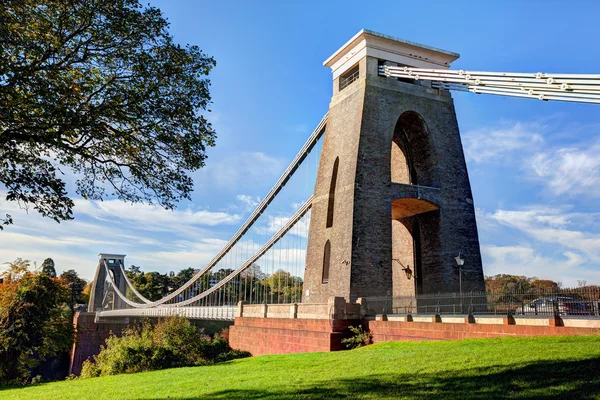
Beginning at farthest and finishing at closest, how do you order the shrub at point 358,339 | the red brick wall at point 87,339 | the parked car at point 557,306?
the red brick wall at point 87,339, the shrub at point 358,339, the parked car at point 557,306

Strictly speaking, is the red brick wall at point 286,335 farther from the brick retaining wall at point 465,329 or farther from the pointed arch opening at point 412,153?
the pointed arch opening at point 412,153

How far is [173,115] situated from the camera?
29.0 ft

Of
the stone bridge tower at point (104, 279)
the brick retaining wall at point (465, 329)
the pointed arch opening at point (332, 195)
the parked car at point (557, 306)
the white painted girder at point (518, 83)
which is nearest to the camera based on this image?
the brick retaining wall at point (465, 329)

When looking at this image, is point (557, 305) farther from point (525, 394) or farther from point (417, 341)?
point (525, 394)

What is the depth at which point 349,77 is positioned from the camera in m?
26.8

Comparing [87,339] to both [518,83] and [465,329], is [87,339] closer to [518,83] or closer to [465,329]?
[465,329]

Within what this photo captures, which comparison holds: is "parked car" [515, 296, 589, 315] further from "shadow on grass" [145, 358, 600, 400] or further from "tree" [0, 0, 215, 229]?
"tree" [0, 0, 215, 229]

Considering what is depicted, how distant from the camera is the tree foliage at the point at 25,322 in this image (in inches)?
851

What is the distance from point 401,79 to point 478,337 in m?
16.4

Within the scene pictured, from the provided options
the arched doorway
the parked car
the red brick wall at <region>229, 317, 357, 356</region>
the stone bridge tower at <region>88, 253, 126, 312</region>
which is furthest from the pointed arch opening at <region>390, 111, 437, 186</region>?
the stone bridge tower at <region>88, 253, 126, 312</region>

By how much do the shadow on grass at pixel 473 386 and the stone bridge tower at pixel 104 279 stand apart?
223 ft

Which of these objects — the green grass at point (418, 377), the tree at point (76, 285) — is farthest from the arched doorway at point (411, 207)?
the tree at point (76, 285)

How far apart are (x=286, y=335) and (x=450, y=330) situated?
7.96m

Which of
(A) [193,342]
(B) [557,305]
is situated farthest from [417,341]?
(A) [193,342]
